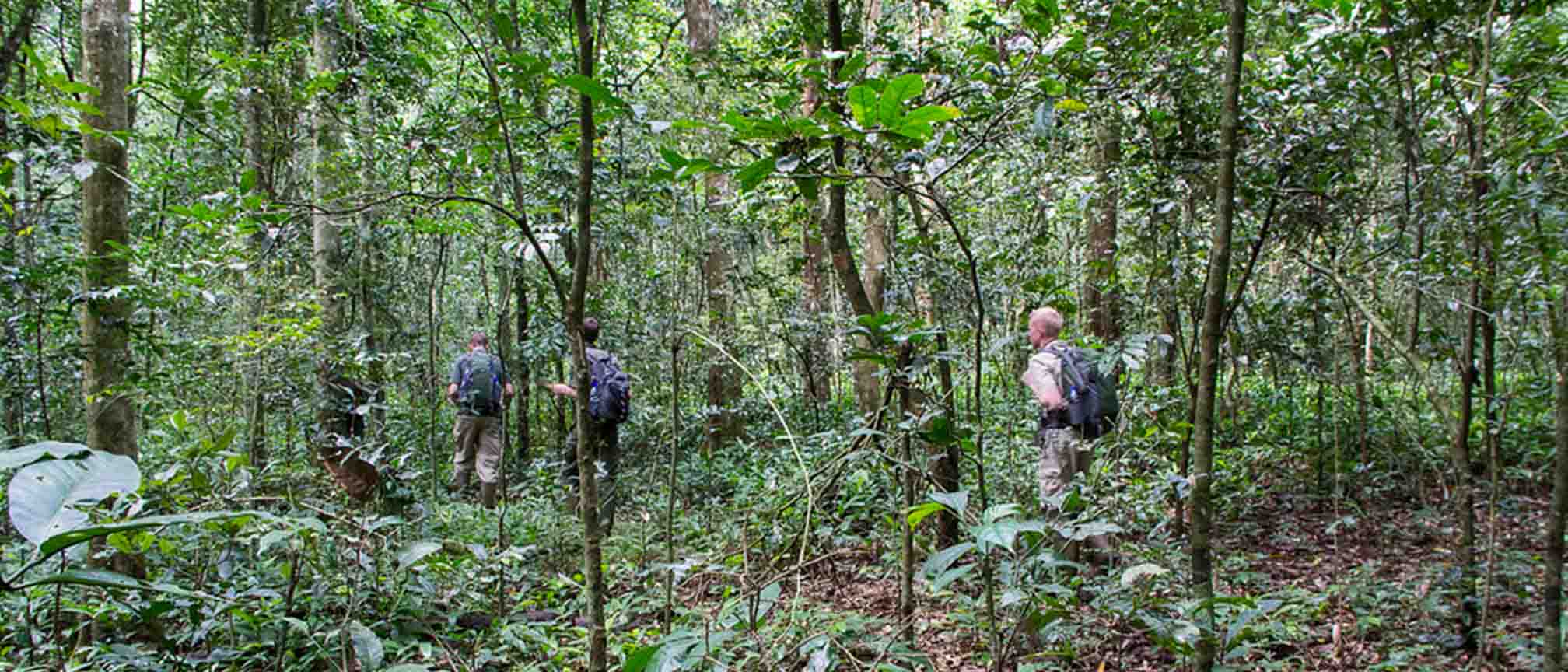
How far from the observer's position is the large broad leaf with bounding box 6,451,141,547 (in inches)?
34.5

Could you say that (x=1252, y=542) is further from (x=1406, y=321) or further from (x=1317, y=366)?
(x=1406, y=321)

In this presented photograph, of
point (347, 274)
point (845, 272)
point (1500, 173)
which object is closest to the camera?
point (1500, 173)

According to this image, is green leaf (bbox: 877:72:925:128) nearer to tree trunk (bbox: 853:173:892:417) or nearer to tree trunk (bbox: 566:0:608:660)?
tree trunk (bbox: 566:0:608:660)

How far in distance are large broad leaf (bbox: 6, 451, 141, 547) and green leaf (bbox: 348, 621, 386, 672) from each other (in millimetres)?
1432

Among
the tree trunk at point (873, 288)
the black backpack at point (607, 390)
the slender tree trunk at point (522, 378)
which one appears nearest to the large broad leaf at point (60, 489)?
the black backpack at point (607, 390)

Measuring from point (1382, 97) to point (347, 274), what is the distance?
7.58 m

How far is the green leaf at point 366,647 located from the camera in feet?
7.30

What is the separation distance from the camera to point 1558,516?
245 cm

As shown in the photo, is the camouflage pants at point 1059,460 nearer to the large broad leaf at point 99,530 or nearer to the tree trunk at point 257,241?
the tree trunk at point 257,241

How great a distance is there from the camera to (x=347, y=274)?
23.4 feet

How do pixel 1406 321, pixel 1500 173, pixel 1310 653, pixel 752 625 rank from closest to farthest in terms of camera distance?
1. pixel 752 625
2. pixel 1500 173
3. pixel 1310 653
4. pixel 1406 321

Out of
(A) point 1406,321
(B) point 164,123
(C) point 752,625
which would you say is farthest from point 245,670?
(B) point 164,123

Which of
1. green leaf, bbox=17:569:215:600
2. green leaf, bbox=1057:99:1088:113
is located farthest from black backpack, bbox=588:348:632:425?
green leaf, bbox=17:569:215:600

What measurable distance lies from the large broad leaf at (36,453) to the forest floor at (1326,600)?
220 cm
